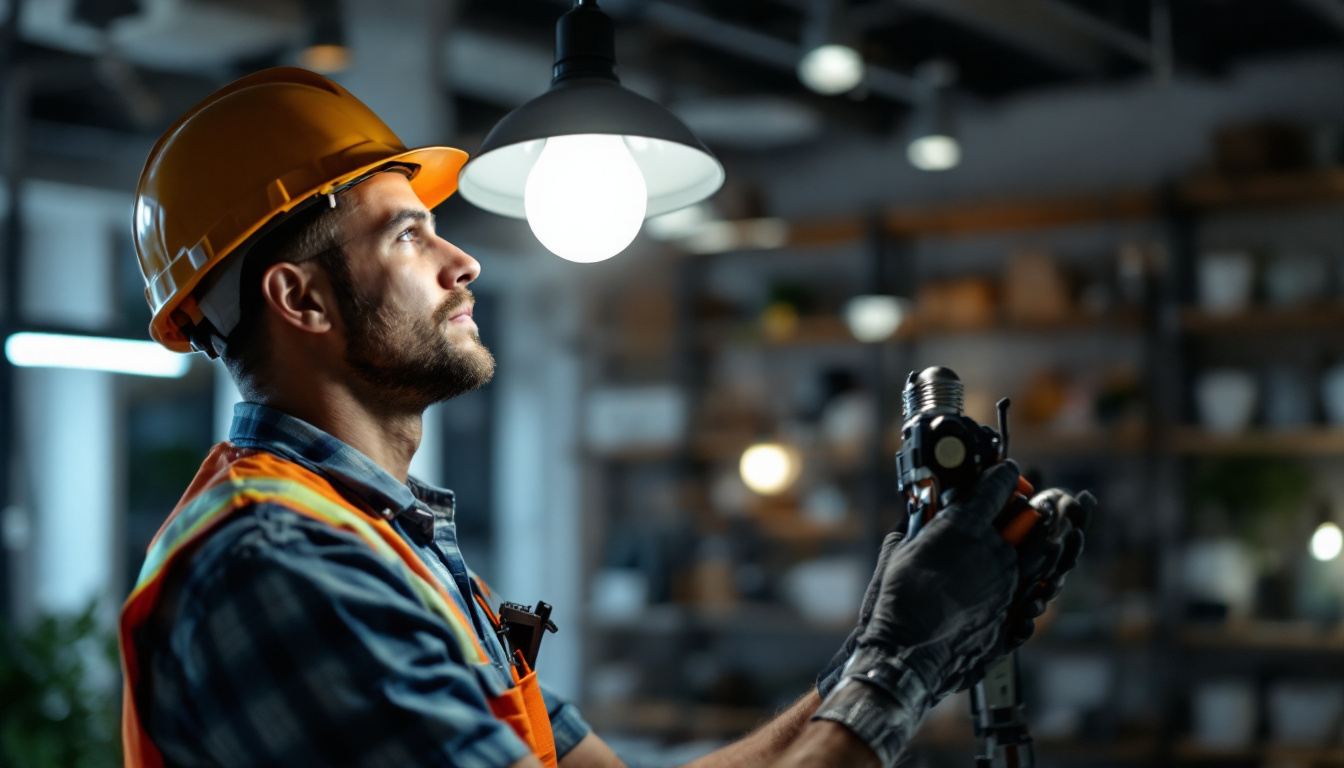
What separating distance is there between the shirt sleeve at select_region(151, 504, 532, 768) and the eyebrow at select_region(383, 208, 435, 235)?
19.4 inches

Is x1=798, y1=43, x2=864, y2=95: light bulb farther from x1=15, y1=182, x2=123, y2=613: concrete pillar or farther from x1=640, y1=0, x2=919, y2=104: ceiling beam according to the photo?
x1=15, y1=182, x2=123, y2=613: concrete pillar

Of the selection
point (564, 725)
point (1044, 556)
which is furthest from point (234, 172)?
point (1044, 556)

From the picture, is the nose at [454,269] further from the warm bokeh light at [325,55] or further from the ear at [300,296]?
the warm bokeh light at [325,55]

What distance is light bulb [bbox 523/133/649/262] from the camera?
1440 millimetres

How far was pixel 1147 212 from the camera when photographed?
4.92m

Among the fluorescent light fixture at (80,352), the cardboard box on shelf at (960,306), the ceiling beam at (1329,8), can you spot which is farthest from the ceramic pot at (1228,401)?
the fluorescent light fixture at (80,352)

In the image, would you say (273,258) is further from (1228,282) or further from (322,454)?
(1228,282)

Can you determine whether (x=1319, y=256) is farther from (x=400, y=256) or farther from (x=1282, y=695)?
(x=400, y=256)

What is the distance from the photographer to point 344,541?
1176 millimetres

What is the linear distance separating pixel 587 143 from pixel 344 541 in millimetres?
547

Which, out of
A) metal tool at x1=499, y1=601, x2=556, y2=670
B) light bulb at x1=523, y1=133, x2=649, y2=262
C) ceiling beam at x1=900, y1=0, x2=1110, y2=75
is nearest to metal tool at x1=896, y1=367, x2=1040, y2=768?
light bulb at x1=523, y1=133, x2=649, y2=262

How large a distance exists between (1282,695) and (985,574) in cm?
390

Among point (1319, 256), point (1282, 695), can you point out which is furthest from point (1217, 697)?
point (1319, 256)

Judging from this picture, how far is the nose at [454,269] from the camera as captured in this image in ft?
5.01
